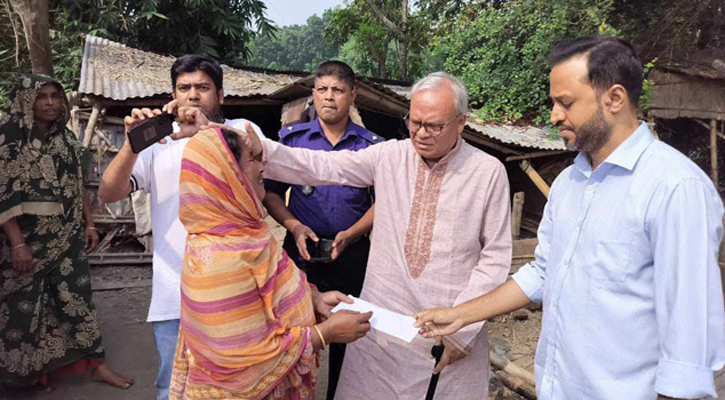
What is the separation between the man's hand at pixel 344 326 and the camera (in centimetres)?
191

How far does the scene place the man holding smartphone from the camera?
310 centimetres

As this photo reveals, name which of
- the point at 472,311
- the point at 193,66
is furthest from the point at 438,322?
the point at 193,66

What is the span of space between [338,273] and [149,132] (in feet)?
5.03

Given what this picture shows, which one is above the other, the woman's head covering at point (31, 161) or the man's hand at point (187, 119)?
the man's hand at point (187, 119)

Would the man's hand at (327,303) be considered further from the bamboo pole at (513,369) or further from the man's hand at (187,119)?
the bamboo pole at (513,369)

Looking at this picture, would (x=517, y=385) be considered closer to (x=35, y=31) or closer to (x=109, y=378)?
(x=109, y=378)

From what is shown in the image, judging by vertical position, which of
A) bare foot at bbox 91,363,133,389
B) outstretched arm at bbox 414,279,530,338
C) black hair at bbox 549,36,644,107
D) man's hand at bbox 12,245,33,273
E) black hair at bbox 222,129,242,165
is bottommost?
bare foot at bbox 91,363,133,389

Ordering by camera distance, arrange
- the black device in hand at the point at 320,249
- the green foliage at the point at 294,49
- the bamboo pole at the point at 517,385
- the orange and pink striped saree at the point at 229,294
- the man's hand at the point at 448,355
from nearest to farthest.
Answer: the orange and pink striped saree at the point at 229,294, the man's hand at the point at 448,355, the black device in hand at the point at 320,249, the bamboo pole at the point at 517,385, the green foliage at the point at 294,49

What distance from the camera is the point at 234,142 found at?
1903 millimetres

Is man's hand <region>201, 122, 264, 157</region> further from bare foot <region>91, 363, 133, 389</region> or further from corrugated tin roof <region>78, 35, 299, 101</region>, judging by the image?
corrugated tin roof <region>78, 35, 299, 101</region>

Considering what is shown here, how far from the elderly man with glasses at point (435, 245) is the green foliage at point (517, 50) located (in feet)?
27.5

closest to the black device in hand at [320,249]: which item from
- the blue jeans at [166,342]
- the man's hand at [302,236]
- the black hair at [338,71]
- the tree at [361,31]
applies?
the man's hand at [302,236]

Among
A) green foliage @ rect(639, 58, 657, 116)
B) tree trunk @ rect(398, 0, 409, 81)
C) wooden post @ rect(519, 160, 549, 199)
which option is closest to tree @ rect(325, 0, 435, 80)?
tree trunk @ rect(398, 0, 409, 81)

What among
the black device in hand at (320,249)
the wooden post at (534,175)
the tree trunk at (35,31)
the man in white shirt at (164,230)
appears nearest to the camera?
the man in white shirt at (164,230)
